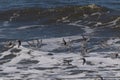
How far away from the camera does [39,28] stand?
16.0m

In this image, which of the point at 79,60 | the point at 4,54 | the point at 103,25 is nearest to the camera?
the point at 79,60

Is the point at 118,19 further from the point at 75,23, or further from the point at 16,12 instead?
the point at 16,12

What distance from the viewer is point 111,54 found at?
1166cm

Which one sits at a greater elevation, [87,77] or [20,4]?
[87,77]

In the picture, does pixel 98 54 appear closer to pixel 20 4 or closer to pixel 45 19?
pixel 45 19

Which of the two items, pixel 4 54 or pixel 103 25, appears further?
pixel 103 25

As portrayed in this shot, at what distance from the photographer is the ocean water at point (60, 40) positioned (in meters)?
10.5

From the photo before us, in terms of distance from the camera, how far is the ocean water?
34.6 ft

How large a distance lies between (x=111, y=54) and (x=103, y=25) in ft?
13.8

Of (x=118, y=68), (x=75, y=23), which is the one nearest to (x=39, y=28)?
(x=75, y=23)

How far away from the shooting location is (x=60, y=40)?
45.1 ft

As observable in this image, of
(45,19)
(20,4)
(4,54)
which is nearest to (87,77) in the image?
(4,54)

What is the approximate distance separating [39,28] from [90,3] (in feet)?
15.4

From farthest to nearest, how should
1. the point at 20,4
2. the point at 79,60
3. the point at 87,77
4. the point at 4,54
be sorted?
1. the point at 20,4
2. the point at 4,54
3. the point at 79,60
4. the point at 87,77
